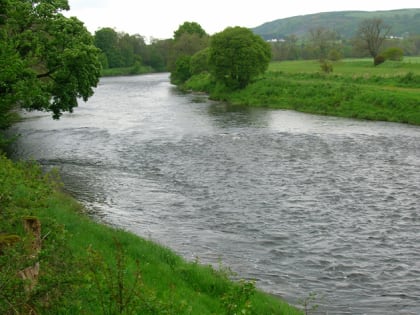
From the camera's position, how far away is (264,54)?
7119 cm

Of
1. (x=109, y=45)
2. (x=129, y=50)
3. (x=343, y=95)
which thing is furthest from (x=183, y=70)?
(x=109, y=45)

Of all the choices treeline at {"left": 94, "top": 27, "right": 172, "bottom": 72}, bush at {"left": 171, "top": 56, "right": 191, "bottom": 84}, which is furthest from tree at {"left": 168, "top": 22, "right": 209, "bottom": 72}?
treeline at {"left": 94, "top": 27, "right": 172, "bottom": 72}

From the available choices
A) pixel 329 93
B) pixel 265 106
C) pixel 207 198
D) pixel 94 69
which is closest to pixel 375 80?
pixel 329 93

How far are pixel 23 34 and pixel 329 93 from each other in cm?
3814

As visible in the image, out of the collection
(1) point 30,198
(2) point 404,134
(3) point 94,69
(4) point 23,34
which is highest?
(4) point 23,34

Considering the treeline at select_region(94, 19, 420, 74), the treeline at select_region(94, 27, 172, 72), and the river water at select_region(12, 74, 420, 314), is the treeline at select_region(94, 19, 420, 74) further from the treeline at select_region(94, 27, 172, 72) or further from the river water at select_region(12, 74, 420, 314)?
the river water at select_region(12, 74, 420, 314)

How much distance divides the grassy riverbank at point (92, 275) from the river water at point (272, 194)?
2.37 m

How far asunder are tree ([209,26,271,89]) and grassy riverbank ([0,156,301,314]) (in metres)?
54.3

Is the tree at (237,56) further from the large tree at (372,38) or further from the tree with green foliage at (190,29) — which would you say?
the tree with green foliage at (190,29)

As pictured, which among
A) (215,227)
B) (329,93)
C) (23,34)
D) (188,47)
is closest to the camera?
(215,227)

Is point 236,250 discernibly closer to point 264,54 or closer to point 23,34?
point 23,34

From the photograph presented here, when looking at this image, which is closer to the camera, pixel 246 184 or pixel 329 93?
pixel 246 184

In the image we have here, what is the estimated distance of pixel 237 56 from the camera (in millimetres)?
69250

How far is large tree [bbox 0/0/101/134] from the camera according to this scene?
27827 millimetres
